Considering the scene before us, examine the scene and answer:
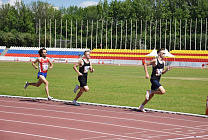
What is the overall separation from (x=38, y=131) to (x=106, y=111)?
4262 mm

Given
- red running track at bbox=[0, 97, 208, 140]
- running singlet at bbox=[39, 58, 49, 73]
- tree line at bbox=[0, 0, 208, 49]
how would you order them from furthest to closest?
tree line at bbox=[0, 0, 208, 49], running singlet at bbox=[39, 58, 49, 73], red running track at bbox=[0, 97, 208, 140]

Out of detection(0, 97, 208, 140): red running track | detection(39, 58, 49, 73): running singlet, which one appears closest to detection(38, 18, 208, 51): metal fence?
detection(39, 58, 49, 73): running singlet

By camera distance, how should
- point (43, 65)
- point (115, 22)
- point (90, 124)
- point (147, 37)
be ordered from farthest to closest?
point (115, 22) < point (147, 37) < point (43, 65) < point (90, 124)

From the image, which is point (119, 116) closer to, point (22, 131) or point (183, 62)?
point (22, 131)

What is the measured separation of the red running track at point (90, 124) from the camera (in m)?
10.1

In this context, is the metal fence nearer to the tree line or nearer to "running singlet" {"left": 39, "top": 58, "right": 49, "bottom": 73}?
the tree line

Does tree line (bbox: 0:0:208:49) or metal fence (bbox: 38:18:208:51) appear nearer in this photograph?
metal fence (bbox: 38:18:208:51)

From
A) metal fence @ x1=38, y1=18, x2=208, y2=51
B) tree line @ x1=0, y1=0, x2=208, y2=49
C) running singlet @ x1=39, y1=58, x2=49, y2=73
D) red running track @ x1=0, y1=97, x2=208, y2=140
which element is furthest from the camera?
tree line @ x1=0, y1=0, x2=208, y2=49

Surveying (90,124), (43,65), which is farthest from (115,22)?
(90,124)

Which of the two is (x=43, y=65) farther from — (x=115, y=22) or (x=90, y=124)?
(x=115, y=22)

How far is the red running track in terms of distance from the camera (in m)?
10.1

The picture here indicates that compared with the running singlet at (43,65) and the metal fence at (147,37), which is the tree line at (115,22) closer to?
the metal fence at (147,37)

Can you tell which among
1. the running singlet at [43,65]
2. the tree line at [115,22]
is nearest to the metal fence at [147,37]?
the tree line at [115,22]

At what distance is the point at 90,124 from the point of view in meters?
11.7
